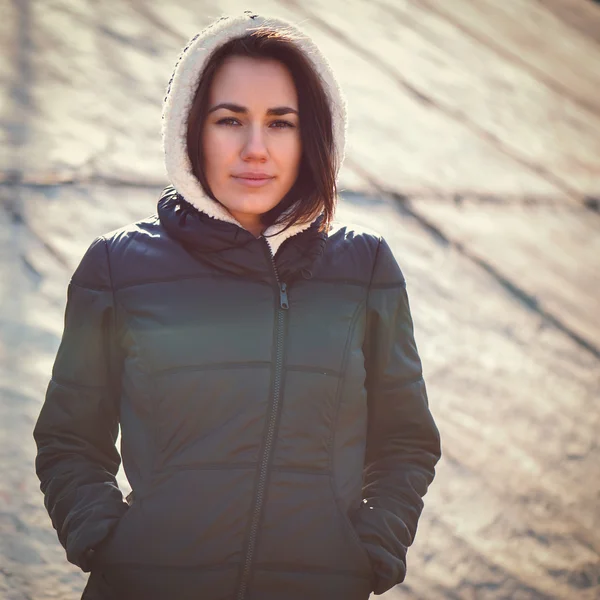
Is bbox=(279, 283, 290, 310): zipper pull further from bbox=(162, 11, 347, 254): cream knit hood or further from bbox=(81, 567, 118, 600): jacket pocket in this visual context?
bbox=(81, 567, 118, 600): jacket pocket

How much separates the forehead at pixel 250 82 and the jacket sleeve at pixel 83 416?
377mm

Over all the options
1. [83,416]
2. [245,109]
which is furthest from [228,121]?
[83,416]

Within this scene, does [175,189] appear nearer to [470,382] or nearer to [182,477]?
[182,477]

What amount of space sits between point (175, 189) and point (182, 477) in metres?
0.57

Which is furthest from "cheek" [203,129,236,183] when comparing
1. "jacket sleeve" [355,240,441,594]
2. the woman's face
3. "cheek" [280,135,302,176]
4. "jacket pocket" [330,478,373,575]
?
"jacket pocket" [330,478,373,575]

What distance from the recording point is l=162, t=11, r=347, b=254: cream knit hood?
5.50 feet

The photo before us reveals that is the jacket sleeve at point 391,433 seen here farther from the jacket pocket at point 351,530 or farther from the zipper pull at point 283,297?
the zipper pull at point 283,297

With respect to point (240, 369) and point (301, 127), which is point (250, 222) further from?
point (240, 369)

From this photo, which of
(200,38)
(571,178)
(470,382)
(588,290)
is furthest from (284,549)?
(571,178)

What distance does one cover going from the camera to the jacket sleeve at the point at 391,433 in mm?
1703

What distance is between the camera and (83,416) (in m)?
1.69

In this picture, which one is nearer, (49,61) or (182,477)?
(182,477)

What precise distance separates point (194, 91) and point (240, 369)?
0.55 m

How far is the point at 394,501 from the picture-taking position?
5.76ft
